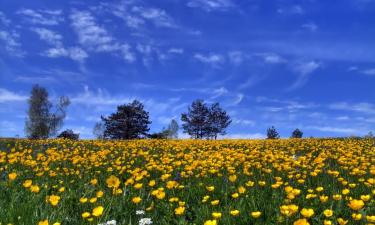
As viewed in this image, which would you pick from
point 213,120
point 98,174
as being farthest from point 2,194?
point 213,120

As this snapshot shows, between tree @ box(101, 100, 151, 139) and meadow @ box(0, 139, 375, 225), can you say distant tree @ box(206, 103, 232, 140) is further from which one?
meadow @ box(0, 139, 375, 225)

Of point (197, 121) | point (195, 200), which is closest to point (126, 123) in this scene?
point (197, 121)

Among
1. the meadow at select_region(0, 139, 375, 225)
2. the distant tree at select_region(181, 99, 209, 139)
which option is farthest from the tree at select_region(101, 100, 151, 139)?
the meadow at select_region(0, 139, 375, 225)

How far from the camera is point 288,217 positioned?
6770mm

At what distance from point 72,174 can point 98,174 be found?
658 mm

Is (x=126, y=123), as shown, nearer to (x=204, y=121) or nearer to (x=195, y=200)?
(x=204, y=121)

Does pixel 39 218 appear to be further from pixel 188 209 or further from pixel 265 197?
pixel 265 197

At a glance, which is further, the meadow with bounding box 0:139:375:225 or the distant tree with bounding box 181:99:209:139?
the distant tree with bounding box 181:99:209:139

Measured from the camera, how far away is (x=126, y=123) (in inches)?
2501

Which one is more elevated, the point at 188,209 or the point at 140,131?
the point at 140,131

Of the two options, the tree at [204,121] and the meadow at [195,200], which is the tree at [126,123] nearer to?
the tree at [204,121]

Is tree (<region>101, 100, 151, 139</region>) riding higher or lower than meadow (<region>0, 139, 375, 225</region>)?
higher

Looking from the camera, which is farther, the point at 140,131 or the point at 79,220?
the point at 140,131

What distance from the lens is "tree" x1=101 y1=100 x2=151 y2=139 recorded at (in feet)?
208
